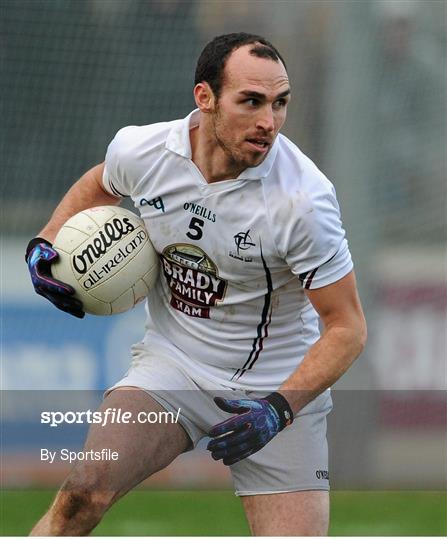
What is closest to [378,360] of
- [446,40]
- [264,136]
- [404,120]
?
[404,120]

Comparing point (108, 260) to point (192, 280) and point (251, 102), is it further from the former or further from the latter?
point (251, 102)

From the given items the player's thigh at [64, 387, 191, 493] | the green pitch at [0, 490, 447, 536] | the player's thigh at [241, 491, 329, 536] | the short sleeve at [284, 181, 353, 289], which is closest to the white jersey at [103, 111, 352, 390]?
the short sleeve at [284, 181, 353, 289]

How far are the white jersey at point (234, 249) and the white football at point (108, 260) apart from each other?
0.06m

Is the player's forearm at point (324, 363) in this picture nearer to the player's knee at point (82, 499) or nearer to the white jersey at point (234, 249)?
the white jersey at point (234, 249)

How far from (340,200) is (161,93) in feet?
3.73

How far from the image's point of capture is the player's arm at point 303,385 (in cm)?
386

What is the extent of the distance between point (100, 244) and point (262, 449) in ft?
2.81

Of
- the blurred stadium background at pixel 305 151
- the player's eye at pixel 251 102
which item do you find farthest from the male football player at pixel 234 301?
the blurred stadium background at pixel 305 151

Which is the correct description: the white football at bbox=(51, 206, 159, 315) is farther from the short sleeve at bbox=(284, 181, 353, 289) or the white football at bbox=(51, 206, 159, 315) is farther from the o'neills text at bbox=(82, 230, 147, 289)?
the short sleeve at bbox=(284, 181, 353, 289)

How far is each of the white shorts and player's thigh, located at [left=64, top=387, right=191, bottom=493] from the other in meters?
0.07

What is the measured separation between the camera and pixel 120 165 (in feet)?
13.6

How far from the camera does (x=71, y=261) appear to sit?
4148mm

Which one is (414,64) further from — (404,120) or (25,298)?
(25,298)

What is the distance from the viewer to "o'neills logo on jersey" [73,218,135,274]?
4141 millimetres
